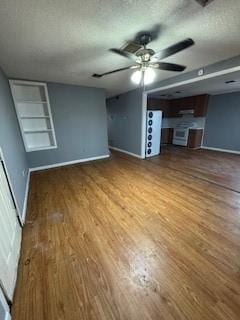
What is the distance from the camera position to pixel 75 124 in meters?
4.48

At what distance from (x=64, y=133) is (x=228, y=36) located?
157 inches

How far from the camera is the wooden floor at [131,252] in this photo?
1124 mm

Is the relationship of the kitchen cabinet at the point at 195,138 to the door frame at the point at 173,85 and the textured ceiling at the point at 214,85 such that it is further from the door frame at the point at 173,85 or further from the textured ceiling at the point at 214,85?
the door frame at the point at 173,85

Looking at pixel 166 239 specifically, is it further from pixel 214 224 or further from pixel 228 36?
pixel 228 36

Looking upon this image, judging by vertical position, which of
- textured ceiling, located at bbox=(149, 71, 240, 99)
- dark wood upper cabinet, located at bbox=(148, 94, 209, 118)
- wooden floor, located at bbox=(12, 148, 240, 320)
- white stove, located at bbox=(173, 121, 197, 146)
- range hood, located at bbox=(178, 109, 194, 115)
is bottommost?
wooden floor, located at bbox=(12, 148, 240, 320)

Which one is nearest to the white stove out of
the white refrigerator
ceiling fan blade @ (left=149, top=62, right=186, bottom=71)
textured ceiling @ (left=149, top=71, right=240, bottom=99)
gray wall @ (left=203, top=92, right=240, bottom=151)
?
gray wall @ (left=203, top=92, right=240, bottom=151)

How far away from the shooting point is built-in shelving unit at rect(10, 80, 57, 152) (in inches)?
145

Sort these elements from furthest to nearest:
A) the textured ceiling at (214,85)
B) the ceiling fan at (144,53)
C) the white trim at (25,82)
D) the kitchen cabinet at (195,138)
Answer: the kitchen cabinet at (195,138), the white trim at (25,82), the textured ceiling at (214,85), the ceiling fan at (144,53)

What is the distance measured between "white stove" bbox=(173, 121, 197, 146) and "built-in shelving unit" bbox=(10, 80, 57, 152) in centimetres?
532

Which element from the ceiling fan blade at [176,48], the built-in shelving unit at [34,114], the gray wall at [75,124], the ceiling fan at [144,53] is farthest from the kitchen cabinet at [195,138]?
the built-in shelving unit at [34,114]

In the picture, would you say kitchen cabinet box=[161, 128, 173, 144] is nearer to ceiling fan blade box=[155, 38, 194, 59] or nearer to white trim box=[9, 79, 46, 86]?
white trim box=[9, 79, 46, 86]

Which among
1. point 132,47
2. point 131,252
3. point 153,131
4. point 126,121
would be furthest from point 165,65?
point 126,121

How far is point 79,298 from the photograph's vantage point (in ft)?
3.88

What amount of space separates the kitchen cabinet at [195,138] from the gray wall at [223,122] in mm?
270
